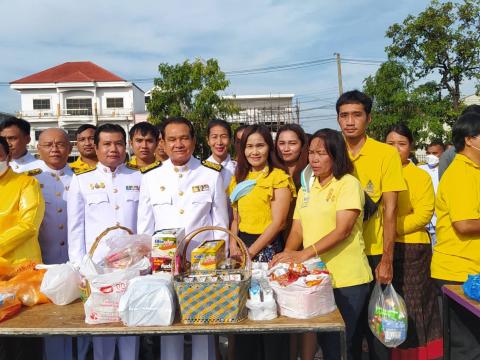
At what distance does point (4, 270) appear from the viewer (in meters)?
2.63

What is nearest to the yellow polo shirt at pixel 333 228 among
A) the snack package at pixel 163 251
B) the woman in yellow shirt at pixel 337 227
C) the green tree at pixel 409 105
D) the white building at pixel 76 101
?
the woman in yellow shirt at pixel 337 227

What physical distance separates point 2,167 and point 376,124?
14.4m

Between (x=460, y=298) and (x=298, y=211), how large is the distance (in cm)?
109

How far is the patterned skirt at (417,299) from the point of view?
10.6 ft

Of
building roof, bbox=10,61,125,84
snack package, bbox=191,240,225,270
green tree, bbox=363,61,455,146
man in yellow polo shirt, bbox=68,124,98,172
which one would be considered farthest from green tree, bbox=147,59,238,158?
building roof, bbox=10,61,125,84

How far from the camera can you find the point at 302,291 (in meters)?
2.04

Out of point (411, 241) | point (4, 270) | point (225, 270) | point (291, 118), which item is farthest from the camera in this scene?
point (291, 118)

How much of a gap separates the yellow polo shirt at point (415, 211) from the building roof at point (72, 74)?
3718 cm

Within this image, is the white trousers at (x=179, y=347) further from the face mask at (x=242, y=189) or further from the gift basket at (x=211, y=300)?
the face mask at (x=242, y=189)

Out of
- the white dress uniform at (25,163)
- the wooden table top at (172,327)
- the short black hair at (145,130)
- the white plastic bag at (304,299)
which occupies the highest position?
the short black hair at (145,130)

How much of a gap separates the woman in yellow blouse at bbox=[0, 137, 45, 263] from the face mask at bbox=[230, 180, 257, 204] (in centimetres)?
136

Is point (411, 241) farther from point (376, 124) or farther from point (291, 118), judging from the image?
point (291, 118)

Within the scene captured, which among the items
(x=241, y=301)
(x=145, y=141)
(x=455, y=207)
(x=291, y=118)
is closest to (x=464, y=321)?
(x=455, y=207)

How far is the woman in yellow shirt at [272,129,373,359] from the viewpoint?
260cm
